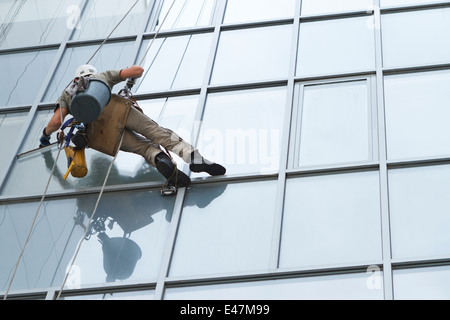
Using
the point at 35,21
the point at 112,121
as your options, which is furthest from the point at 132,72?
the point at 35,21

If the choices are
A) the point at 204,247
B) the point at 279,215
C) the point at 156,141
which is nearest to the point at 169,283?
the point at 204,247

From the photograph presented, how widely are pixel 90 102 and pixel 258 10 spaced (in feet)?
12.7

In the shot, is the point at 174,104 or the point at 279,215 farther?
the point at 174,104

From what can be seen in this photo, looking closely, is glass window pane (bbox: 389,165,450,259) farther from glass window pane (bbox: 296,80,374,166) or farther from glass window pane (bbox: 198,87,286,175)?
glass window pane (bbox: 198,87,286,175)

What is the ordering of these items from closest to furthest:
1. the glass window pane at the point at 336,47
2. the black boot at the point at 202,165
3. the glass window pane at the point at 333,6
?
the black boot at the point at 202,165 → the glass window pane at the point at 336,47 → the glass window pane at the point at 333,6

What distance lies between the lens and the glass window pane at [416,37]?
10297mm

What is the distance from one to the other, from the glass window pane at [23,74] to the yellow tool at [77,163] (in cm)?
218

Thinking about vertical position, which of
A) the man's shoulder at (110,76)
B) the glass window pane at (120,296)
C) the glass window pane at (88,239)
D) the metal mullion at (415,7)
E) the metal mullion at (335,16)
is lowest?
the glass window pane at (120,296)

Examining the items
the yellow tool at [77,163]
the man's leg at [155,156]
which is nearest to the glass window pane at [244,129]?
the man's leg at [155,156]

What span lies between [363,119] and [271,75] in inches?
56.6

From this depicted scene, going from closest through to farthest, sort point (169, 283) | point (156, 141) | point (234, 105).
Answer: point (169, 283)
point (156, 141)
point (234, 105)

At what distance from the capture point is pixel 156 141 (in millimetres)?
9250

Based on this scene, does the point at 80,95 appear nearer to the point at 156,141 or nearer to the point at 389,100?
the point at 156,141

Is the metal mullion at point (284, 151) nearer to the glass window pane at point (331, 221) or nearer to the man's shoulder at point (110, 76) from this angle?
the glass window pane at point (331, 221)
